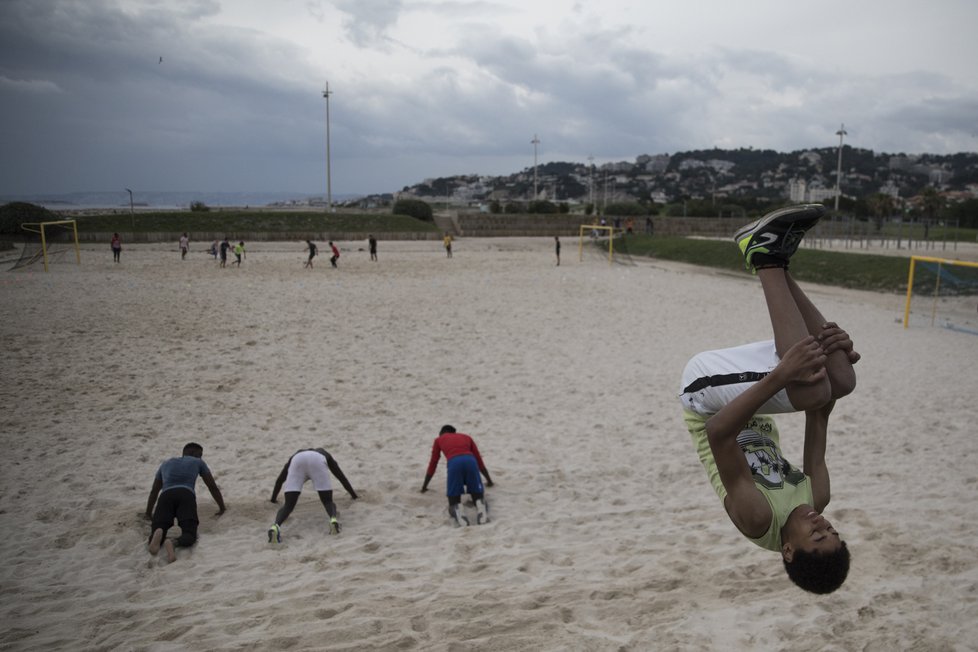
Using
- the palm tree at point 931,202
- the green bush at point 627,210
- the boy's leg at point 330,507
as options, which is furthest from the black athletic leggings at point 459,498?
the green bush at point 627,210

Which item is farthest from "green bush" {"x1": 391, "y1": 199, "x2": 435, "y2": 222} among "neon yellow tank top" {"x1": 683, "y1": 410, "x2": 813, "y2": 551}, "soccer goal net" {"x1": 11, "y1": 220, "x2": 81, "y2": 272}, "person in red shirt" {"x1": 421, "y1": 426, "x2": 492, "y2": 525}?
"neon yellow tank top" {"x1": 683, "y1": 410, "x2": 813, "y2": 551}

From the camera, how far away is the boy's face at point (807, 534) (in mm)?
2963

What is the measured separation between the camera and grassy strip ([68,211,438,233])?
4375 cm

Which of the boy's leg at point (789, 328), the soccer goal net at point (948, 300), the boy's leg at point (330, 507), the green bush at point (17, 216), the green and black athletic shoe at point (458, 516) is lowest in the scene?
the green and black athletic shoe at point (458, 516)

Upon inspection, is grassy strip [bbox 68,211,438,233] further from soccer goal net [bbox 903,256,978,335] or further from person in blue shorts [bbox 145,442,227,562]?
person in blue shorts [bbox 145,442,227,562]

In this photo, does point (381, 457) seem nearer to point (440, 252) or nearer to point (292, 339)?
point (292, 339)

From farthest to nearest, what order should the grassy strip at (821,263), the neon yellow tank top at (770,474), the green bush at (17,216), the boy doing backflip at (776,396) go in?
the grassy strip at (821,263) < the green bush at (17,216) < the neon yellow tank top at (770,474) < the boy doing backflip at (776,396)

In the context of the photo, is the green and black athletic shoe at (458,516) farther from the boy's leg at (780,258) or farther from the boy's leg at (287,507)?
the boy's leg at (780,258)

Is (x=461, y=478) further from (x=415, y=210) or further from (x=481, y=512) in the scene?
(x=415, y=210)

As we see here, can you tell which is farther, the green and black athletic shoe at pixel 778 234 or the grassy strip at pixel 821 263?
the grassy strip at pixel 821 263

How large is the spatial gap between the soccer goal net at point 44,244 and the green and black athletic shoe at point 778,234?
92.6ft

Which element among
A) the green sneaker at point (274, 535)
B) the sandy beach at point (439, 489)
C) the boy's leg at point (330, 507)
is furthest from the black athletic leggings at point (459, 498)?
the green sneaker at point (274, 535)

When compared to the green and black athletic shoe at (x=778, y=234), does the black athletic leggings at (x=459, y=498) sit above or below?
below

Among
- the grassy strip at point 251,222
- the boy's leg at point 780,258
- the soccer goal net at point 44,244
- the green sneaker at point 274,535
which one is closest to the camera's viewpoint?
the boy's leg at point 780,258
